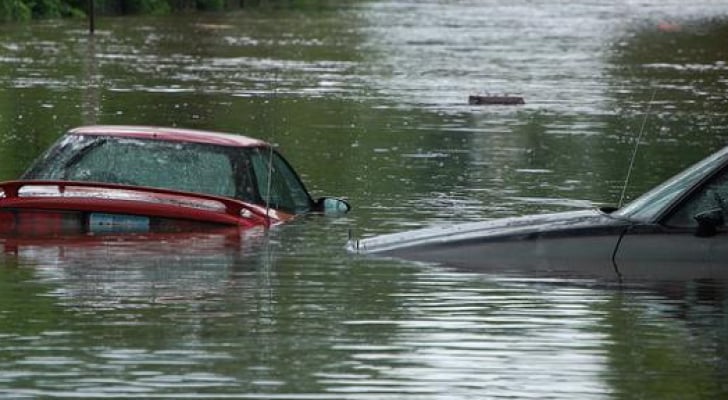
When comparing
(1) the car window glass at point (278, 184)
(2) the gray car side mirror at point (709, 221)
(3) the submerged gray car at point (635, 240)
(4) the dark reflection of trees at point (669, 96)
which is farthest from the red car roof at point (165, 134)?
(4) the dark reflection of trees at point (669, 96)

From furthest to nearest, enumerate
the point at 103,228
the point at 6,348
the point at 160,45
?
the point at 160,45
the point at 103,228
the point at 6,348

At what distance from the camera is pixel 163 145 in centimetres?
1872

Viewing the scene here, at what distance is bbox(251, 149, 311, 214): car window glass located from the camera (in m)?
18.8

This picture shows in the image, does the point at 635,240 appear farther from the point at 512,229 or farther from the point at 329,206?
the point at 329,206

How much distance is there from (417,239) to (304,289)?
1.34m

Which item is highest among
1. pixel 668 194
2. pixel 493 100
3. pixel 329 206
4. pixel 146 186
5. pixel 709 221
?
pixel 668 194

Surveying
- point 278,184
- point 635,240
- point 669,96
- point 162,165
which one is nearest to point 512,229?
point 635,240

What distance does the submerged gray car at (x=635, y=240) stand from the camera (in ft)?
45.2

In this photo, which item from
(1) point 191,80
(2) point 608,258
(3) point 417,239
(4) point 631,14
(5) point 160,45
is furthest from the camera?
(4) point 631,14

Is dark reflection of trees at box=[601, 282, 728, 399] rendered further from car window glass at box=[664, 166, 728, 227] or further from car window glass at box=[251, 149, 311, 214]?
car window glass at box=[251, 149, 311, 214]

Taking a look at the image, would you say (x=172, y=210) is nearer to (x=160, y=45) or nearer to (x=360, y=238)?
(x=360, y=238)

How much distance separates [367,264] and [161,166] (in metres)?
3.75

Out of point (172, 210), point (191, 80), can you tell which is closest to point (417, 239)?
point (172, 210)

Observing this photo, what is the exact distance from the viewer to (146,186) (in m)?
18.4
